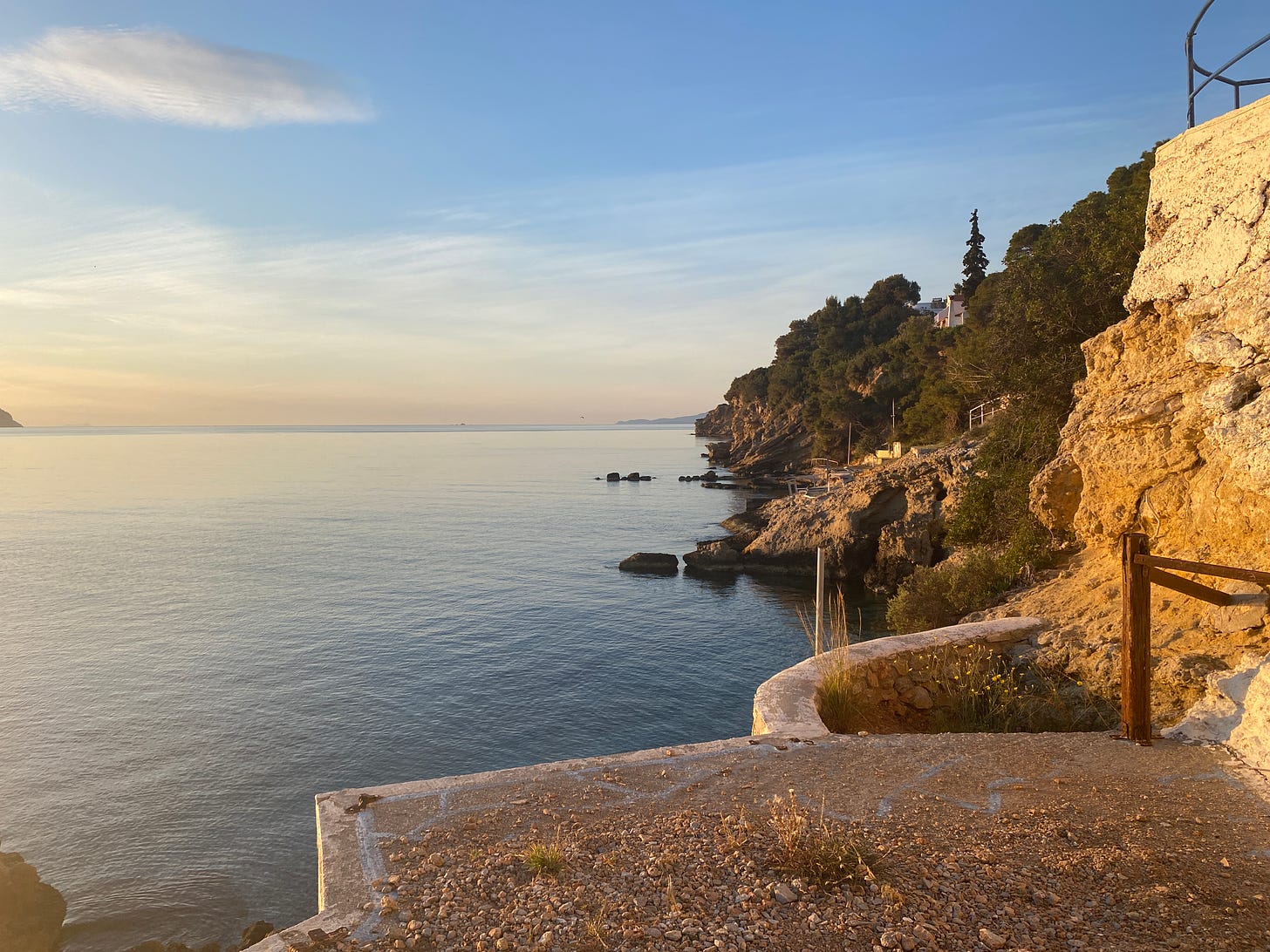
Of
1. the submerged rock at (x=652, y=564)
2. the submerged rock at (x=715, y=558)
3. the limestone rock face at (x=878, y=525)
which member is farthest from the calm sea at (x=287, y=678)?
the limestone rock face at (x=878, y=525)

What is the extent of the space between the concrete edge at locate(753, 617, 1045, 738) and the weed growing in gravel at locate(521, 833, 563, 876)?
260 cm

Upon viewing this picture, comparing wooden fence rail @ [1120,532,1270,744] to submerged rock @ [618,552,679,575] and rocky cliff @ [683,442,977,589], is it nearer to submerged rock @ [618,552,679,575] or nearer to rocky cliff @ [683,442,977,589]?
rocky cliff @ [683,442,977,589]

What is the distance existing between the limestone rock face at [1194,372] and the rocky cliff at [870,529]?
55.0 ft

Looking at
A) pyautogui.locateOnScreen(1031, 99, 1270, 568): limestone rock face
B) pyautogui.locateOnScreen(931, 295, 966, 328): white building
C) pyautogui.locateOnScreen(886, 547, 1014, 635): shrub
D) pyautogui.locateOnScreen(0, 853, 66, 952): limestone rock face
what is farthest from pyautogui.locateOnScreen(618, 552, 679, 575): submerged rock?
pyautogui.locateOnScreen(931, 295, 966, 328): white building

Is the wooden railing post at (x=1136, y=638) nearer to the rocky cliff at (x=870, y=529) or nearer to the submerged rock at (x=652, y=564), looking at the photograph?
the rocky cliff at (x=870, y=529)

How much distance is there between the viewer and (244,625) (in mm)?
24797

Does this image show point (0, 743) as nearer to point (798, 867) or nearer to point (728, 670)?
point (728, 670)

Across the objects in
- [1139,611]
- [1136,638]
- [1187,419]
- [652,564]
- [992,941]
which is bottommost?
[652,564]

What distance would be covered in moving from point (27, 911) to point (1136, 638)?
13.3 m

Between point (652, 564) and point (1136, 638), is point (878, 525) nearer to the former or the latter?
point (652, 564)

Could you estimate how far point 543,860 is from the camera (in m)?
4.51

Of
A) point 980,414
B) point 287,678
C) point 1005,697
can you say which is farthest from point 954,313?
point 1005,697

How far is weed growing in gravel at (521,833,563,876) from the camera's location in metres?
4.48

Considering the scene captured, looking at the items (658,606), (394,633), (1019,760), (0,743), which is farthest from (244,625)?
(1019,760)
